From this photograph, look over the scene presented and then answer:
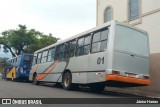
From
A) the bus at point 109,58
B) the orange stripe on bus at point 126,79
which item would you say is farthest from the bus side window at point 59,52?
the orange stripe on bus at point 126,79

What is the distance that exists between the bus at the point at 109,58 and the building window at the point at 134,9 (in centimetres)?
563

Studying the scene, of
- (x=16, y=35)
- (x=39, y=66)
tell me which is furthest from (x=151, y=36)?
(x=16, y=35)

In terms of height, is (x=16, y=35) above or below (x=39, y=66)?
above

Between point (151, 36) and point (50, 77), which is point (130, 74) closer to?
point (151, 36)

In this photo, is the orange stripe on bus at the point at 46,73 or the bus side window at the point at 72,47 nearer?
the bus side window at the point at 72,47

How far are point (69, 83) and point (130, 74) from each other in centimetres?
404

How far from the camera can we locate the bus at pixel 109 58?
12.3 meters

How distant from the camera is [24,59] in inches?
1115

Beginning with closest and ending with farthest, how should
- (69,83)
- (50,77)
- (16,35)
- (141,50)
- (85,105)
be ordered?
(85,105) < (141,50) < (69,83) < (50,77) < (16,35)

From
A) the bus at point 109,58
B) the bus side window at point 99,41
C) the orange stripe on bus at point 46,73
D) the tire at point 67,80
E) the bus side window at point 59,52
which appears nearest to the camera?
the bus at point 109,58

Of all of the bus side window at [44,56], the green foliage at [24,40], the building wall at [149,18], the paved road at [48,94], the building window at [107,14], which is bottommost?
the paved road at [48,94]

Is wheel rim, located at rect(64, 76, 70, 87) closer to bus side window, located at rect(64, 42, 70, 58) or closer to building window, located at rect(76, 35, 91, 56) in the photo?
bus side window, located at rect(64, 42, 70, 58)

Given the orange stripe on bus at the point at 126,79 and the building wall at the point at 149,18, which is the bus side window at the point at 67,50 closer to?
the orange stripe on bus at the point at 126,79

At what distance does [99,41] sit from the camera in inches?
522
